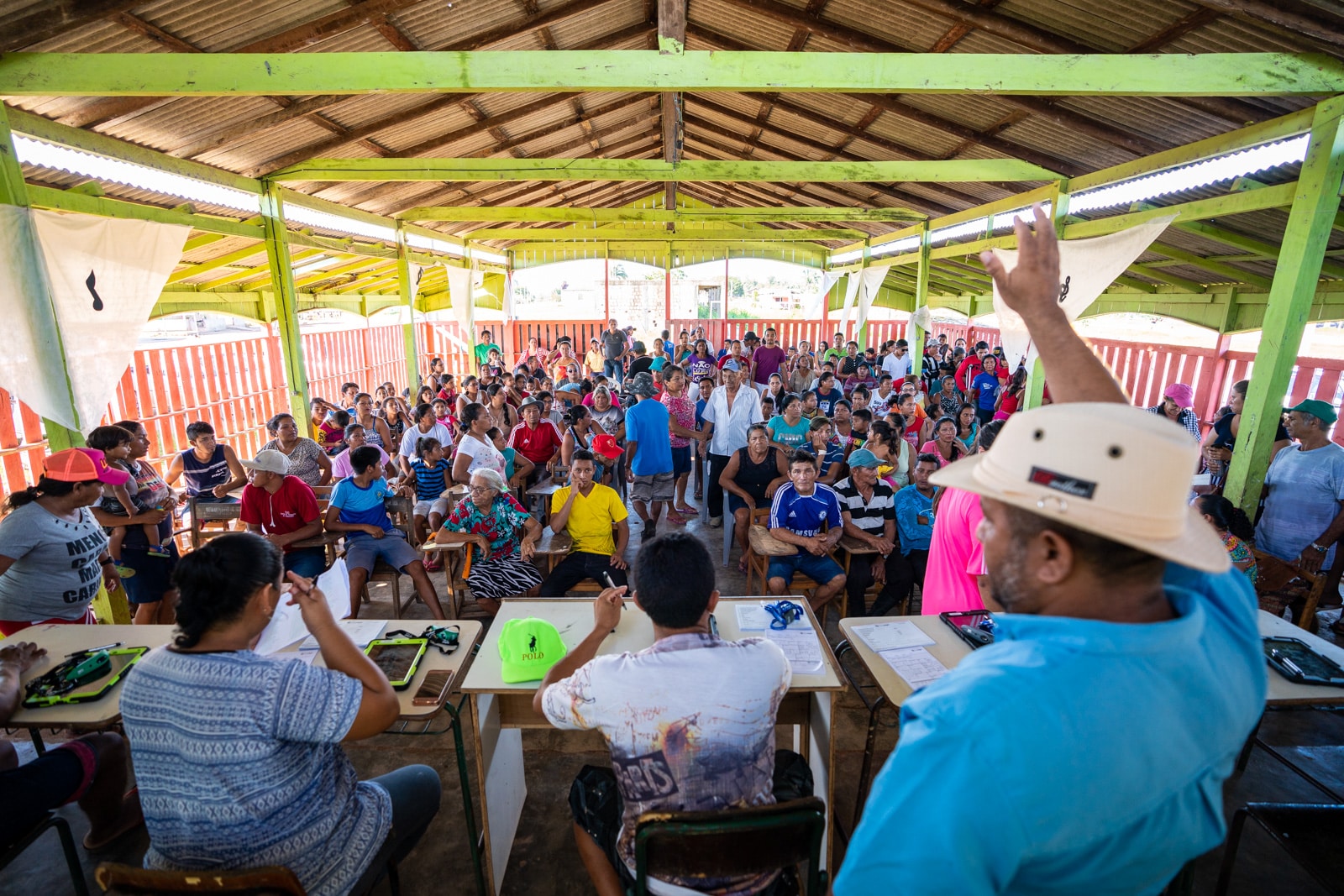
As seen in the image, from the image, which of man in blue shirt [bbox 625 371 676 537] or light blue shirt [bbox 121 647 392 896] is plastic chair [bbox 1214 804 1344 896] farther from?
man in blue shirt [bbox 625 371 676 537]

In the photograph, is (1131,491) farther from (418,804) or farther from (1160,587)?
(418,804)

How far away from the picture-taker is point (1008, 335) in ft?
19.8

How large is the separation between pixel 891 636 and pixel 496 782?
1921 millimetres

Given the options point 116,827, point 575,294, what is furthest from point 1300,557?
point 575,294

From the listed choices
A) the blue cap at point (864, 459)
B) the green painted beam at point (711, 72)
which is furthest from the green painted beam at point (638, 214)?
the green painted beam at point (711, 72)

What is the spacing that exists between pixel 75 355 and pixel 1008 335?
24.1 feet

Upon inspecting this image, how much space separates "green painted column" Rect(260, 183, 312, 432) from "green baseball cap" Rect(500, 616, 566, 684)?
5.45m

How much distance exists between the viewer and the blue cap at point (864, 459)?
15.9 feet

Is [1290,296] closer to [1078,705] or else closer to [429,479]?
[1078,705]

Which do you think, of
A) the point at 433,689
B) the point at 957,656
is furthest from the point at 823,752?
the point at 433,689

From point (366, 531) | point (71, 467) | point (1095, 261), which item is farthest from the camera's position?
point (1095, 261)

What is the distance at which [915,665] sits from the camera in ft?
8.79

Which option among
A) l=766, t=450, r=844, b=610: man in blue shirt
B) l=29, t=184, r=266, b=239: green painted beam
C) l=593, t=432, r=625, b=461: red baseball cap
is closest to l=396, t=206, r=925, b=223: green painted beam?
l=29, t=184, r=266, b=239: green painted beam

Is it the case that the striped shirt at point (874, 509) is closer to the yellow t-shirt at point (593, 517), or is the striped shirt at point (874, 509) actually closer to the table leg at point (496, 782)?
the yellow t-shirt at point (593, 517)
